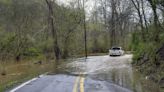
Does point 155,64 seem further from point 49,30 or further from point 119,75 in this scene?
point 49,30

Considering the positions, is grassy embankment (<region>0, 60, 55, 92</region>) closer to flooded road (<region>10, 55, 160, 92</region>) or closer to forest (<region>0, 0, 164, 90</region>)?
flooded road (<region>10, 55, 160, 92</region>)

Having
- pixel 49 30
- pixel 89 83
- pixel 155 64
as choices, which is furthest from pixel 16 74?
pixel 49 30

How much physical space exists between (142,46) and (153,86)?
1214cm

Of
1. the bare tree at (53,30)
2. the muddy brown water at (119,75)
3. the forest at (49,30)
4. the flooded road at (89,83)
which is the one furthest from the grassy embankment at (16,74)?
the bare tree at (53,30)

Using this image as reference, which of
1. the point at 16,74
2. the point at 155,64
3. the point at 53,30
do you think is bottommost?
the point at 16,74

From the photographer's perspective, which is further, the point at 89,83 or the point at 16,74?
the point at 16,74

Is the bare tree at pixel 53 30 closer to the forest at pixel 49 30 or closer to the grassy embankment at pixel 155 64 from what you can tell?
the forest at pixel 49 30

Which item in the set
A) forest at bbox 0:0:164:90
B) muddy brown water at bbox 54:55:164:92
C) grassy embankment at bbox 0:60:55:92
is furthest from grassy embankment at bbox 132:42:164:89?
grassy embankment at bbox 0:60:55:92

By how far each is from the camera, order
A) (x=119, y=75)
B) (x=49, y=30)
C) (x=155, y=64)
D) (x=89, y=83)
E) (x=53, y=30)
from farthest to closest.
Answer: (x=49, y=30) → (x=53, y=30) → (x=119, y=75) → (x=155, y=64) → (x=89, y=83)


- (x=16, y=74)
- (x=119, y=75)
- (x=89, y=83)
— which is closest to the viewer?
(x=89, y=83)

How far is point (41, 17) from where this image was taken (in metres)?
53.3

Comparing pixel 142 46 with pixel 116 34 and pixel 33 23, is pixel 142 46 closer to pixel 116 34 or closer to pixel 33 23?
pixel 33 23

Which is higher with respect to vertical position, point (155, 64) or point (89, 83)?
point (155, 64)

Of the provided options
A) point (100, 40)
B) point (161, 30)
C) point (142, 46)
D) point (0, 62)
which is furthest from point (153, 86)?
point (100, 40)
